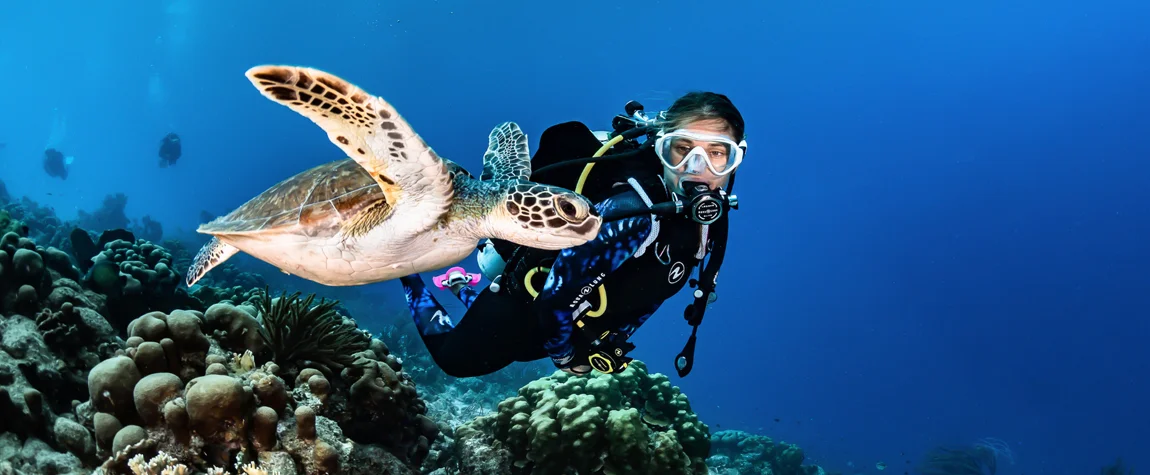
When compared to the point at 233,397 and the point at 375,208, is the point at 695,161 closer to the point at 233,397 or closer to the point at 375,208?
the point at 375,208

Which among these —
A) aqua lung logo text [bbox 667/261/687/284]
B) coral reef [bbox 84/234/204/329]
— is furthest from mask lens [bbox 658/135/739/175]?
coral reef [bbox 84/234/204/329]

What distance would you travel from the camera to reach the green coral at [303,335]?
285 centimetres

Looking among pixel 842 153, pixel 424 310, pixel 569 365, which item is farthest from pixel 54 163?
pixel 842 153

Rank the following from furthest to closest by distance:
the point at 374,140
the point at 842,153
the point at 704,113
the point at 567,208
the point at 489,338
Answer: the point at 842,153
the point at 489,338
the point at 704,113
the point at 567,208
the point at 374,140

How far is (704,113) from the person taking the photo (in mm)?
3465

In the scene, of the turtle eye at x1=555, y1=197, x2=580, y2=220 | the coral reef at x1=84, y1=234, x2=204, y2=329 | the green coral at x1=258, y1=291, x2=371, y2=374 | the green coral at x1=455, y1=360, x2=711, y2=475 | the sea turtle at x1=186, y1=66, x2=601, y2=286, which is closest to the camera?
the sea turtle at x1=186, y1=66, x2=601, y2=286

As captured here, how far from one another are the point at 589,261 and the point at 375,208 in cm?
125

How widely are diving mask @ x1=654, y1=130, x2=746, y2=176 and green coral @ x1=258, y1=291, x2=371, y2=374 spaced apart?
2.40m

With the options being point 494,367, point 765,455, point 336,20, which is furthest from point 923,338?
point 336,20

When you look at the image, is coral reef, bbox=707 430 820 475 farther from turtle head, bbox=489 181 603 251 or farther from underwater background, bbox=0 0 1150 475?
underwater background, bbox=0 0 1150 475

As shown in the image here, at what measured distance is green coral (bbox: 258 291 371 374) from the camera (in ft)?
9.34

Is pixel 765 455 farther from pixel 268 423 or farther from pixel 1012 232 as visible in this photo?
pixel 1012 232

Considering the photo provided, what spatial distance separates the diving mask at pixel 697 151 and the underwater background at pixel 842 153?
36574mm

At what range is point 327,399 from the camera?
8.84ft
